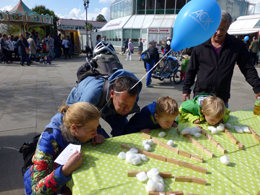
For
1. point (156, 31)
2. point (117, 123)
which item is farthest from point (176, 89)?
point (156, 31)

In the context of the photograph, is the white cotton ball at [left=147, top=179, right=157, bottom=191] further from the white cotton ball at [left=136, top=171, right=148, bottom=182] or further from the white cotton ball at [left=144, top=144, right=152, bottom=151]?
the white cotton ball at [left=144, top=144, right=152, bottom=151]

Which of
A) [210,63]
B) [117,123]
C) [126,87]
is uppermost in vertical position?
[210,63]

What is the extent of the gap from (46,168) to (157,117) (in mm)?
1153

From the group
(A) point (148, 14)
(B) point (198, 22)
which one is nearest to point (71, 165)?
(B) point (198, 22)

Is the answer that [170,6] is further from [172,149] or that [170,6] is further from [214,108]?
[172,149]

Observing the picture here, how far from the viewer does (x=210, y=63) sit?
2.58 metres

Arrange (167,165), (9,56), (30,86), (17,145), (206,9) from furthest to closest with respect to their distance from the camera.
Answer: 1. (9,56)
2. (30,86)
3. (17,145)
4. (206,9)
5. (167,165)

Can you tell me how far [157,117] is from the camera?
2.03 meters

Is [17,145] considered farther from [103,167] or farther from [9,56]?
[9,56]

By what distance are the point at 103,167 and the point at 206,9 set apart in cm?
198

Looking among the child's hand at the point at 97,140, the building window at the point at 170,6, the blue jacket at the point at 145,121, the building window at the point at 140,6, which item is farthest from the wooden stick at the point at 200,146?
the building window at the point at 140,6

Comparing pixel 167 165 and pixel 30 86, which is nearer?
pixel 167 165

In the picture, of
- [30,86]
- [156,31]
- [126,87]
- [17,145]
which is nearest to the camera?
[126,87]

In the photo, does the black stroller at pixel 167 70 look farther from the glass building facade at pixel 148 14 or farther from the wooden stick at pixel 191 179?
the glass building facade at pixel 148 14
